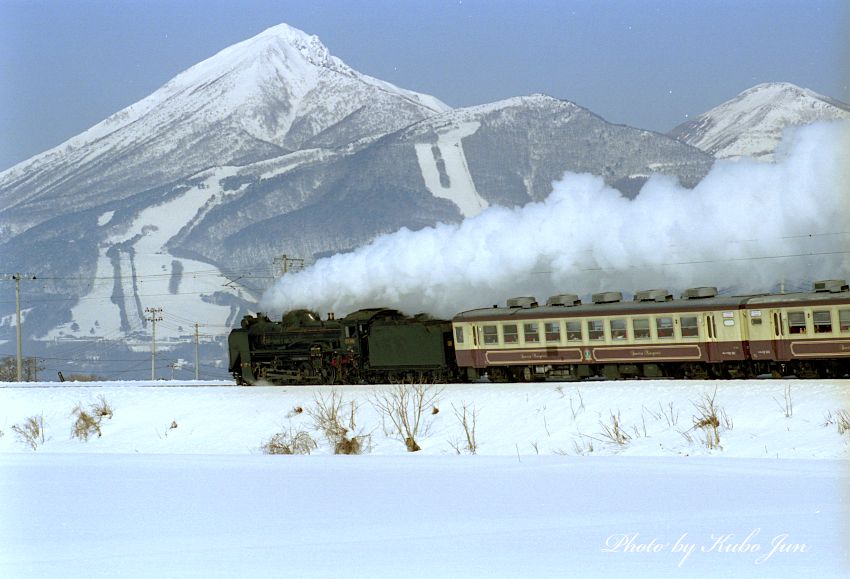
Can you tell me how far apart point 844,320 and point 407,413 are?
1204 centimetres

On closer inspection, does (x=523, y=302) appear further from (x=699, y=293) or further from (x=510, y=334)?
(x=699, y=293)

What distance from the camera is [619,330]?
35.6m

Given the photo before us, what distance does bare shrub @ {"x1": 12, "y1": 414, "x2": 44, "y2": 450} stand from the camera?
38581 mm

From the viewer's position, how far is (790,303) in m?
32.6

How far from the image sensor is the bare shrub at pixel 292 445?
31.2m

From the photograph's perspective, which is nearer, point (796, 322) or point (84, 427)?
point (796, 322)

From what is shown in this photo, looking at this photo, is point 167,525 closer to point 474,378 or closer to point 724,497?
point 724,497

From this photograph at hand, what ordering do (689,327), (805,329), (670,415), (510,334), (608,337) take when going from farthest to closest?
1. (510,334)
2. (608,337)
3. (689,327)
4. (805,329)
5. (670,415)

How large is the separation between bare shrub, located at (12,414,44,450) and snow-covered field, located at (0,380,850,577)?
838cm

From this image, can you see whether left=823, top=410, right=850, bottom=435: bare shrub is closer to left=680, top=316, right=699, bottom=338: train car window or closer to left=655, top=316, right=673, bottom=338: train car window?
left=680, top=316, right=699, bottom=338: train car window

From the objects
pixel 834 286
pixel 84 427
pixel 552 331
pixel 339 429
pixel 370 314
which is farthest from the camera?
pixel 370 314

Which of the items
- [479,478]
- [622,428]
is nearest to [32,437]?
[622,428]

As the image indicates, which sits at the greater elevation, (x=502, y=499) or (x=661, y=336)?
(x=661, y=336)

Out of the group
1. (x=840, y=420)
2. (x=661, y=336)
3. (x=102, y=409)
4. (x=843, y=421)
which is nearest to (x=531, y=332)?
(x=661, y=336)
